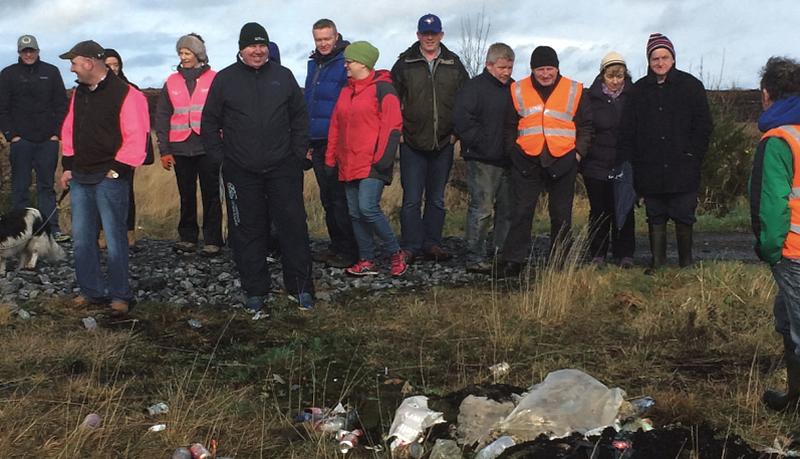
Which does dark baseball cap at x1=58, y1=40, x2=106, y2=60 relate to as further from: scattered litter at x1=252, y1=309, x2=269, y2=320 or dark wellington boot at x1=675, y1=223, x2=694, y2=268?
dark wellington boot at x1=675, y1=223, x2=694, y2=268

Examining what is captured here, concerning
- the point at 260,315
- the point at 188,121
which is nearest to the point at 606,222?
the point at 260,315

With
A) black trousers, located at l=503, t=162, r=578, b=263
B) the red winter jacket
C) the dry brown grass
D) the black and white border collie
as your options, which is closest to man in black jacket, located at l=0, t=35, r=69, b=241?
the black and white border collie

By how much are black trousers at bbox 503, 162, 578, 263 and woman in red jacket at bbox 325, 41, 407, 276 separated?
125cm

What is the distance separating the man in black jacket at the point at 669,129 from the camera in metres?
8.27

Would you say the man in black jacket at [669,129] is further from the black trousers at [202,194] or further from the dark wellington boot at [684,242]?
the black trousers at [202,194]

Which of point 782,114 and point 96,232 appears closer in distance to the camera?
point 782,114

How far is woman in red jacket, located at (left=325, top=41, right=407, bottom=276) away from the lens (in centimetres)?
848

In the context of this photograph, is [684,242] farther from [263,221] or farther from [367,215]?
[263,221]

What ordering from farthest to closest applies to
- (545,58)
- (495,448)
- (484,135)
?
(484,135) → (545,58) → (495,448)

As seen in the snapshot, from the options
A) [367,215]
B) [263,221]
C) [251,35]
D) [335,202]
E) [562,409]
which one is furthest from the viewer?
[335,202]

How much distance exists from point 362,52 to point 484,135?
1637mm

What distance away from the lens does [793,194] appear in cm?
471

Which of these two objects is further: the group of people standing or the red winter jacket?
the red winter jacket

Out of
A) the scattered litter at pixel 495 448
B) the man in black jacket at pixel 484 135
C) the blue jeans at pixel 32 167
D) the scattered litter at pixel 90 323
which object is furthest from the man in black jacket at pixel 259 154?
Result: the blue jeans at pixel 32 167
